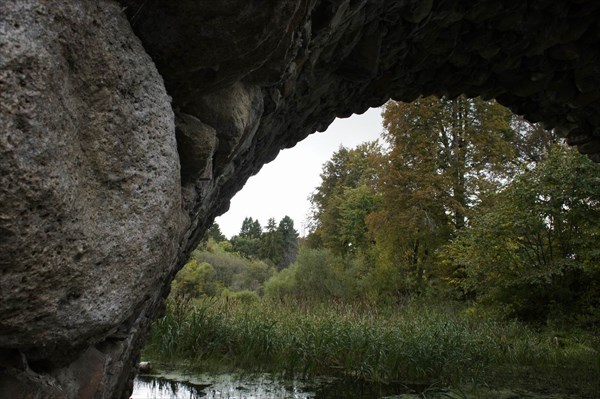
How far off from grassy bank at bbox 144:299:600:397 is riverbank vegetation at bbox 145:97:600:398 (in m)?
0.02

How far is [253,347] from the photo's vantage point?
215 inches

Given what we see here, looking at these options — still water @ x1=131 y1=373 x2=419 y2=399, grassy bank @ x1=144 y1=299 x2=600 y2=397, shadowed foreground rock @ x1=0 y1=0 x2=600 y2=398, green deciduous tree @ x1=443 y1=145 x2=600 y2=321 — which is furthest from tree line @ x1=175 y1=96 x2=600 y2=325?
shadowed foreground rock @ x1=0 y1=0 x2=600 y2=398

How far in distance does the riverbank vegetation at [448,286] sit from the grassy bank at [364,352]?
0.02 metres

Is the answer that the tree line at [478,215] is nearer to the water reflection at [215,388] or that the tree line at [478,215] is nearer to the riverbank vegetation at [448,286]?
the riverbank vegetation at [448,286]

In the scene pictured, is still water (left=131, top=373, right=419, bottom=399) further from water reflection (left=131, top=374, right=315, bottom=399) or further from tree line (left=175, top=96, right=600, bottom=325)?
tree line (left=175, top=96, right=600, bottom=325)

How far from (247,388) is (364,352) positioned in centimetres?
156

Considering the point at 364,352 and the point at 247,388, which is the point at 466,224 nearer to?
the point at 364,352

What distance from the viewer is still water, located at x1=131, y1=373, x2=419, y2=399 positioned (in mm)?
4082

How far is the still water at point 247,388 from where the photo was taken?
4.08 metres

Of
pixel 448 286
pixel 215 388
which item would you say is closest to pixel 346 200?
pixel 448 286

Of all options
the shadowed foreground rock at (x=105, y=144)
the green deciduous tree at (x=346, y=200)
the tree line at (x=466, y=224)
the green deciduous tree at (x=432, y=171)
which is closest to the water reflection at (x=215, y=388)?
the shadowed foreground rock at (x=105, y=144)

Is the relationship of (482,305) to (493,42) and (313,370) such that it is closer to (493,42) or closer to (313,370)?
(313,370)

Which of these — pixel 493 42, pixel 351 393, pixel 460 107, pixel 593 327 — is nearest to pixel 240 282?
pixel 460 107

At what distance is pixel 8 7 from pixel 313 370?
4.93 m
